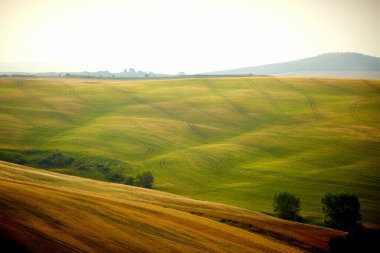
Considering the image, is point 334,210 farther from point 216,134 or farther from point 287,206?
point 216,134

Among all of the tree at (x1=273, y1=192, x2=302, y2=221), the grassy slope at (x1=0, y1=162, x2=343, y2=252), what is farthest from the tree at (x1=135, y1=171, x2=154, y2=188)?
the grassy slope at (x1=0, y1=162, x2=343, y2=252)

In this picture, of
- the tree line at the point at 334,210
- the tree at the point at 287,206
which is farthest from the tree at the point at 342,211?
the tree at the point at 287,206

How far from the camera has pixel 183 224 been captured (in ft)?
83.0

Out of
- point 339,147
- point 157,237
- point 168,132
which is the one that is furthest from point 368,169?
point 157,237

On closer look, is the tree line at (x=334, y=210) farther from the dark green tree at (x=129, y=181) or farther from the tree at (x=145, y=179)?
the dark green tree at (x=129, y=181)

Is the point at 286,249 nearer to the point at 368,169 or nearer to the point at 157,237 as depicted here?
the point at 157,237

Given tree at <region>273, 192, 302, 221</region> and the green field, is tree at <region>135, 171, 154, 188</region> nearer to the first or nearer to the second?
the green field

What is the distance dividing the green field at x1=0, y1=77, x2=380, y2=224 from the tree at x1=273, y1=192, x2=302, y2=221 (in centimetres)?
353

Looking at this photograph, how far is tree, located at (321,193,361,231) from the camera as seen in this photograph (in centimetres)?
4544

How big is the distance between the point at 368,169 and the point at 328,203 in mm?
19094

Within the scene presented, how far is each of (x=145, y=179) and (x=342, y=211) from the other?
1015 inches

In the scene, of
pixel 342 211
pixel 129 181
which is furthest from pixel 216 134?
pixel 342 211

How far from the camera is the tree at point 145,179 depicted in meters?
57.7

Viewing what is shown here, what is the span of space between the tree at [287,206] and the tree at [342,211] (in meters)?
3.24
